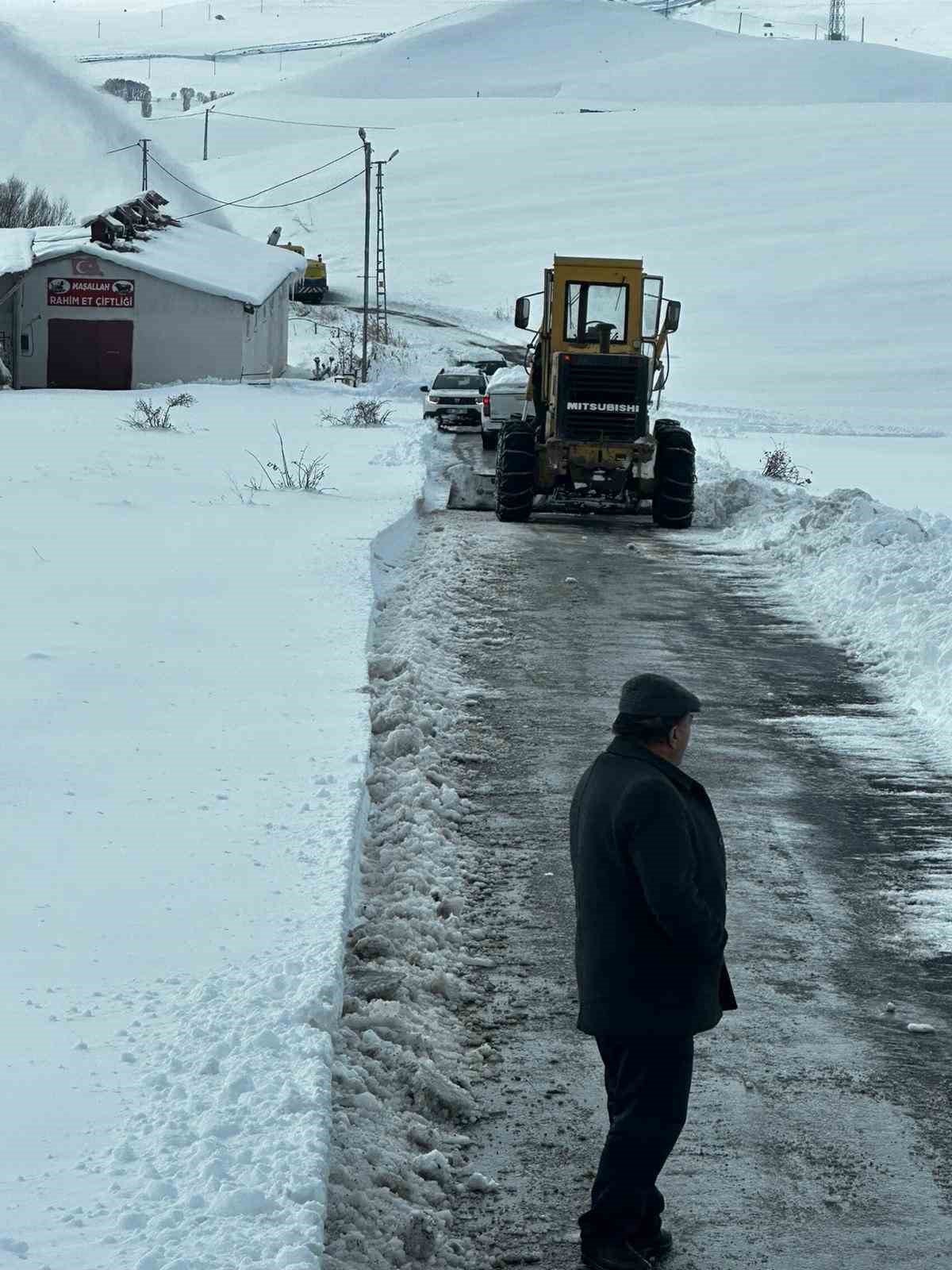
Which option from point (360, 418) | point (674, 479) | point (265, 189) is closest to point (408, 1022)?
point (674, 479)

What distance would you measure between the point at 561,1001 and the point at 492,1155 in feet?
4.10

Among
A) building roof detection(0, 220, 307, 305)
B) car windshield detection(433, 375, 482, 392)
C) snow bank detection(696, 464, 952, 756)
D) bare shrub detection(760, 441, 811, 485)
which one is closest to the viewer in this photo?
snow bank detection(696, 464, 952, 756)

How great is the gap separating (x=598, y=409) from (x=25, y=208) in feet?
221

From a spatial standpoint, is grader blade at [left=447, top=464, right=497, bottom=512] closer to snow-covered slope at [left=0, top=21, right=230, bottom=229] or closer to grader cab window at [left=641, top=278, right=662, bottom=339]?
grader cab window at [left=641, top=278, right=662, bottom=339]

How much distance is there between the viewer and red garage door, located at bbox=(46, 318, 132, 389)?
42.8m

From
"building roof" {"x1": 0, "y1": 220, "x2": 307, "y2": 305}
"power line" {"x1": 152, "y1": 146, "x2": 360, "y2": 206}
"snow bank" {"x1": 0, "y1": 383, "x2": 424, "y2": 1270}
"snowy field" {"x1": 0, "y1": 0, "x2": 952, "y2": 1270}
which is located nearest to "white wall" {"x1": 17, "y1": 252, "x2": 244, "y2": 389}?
"building roof" {"x1": 0, "y1": 220, "x2": 307, "y2": 305}

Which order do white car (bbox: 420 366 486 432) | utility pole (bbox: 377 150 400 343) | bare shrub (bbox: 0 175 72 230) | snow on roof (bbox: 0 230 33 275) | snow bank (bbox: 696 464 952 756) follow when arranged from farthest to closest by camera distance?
bare shrub (bbox: 0 175 72 230), utility pole (bbox: 377 150 400 343), snow on roof (bbox: 0 230 33 275), white car (bbox: 420 366 486 432), snow bank (bbox: 696 464 952 756)

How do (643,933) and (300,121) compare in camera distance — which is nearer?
(643,933)

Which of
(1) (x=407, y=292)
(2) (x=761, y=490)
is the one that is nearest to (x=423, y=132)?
(1) (x=407, y=292)

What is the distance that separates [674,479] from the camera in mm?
20688

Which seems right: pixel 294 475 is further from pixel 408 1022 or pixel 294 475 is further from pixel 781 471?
pixel 408 1022

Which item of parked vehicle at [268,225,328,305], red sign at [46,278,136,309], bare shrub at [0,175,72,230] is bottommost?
red sign at [46,278,136,309]

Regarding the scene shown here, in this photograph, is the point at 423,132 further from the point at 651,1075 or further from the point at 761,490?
the point at 651,1075

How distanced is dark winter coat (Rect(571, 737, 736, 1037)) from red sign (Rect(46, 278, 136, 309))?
4036 centimetres
